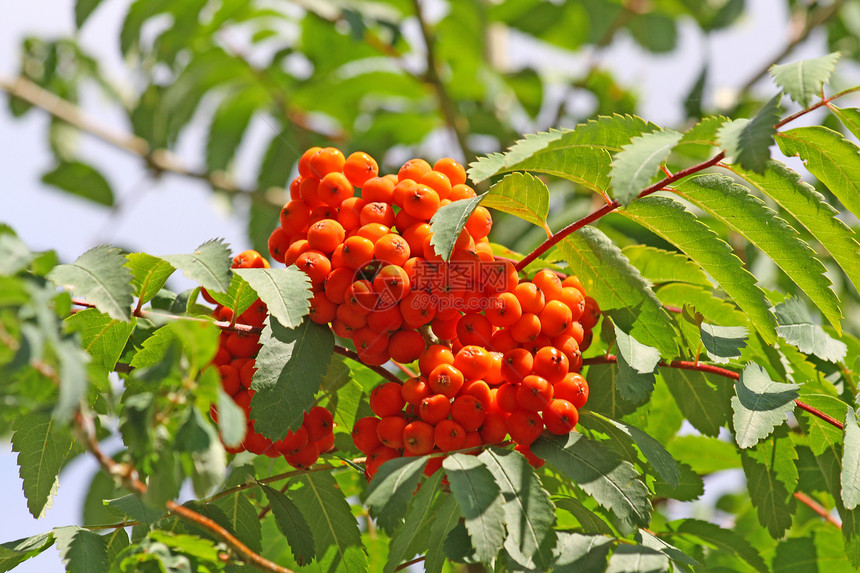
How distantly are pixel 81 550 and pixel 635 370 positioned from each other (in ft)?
3.84

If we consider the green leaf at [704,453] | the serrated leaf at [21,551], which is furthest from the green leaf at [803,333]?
the serrated leaf at [21,551]

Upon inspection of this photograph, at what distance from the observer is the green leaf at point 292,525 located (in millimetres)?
1654

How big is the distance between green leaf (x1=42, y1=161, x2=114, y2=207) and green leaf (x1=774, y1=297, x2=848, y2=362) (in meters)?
3.88

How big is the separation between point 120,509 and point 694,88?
10.7 ft

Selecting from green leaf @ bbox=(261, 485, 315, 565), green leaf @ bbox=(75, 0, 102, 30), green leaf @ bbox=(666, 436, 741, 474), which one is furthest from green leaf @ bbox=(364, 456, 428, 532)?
green leaf @ bbox=(75, 0, 102, 30)

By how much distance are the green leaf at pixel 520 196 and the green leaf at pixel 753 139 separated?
0.41m

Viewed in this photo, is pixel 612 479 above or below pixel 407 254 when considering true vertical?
below

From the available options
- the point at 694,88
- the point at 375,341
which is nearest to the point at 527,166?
the point at 375,341

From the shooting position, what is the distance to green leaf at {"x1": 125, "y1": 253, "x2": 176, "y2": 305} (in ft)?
5.25

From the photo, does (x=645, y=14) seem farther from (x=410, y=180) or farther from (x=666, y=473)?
(x=666, y=473)

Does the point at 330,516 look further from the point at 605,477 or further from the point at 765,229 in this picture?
the point at 765,229

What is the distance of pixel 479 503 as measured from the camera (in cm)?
133

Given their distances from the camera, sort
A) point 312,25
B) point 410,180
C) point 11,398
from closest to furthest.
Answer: point 11,398
point 410,180
point 312,25

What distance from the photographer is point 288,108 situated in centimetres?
425
